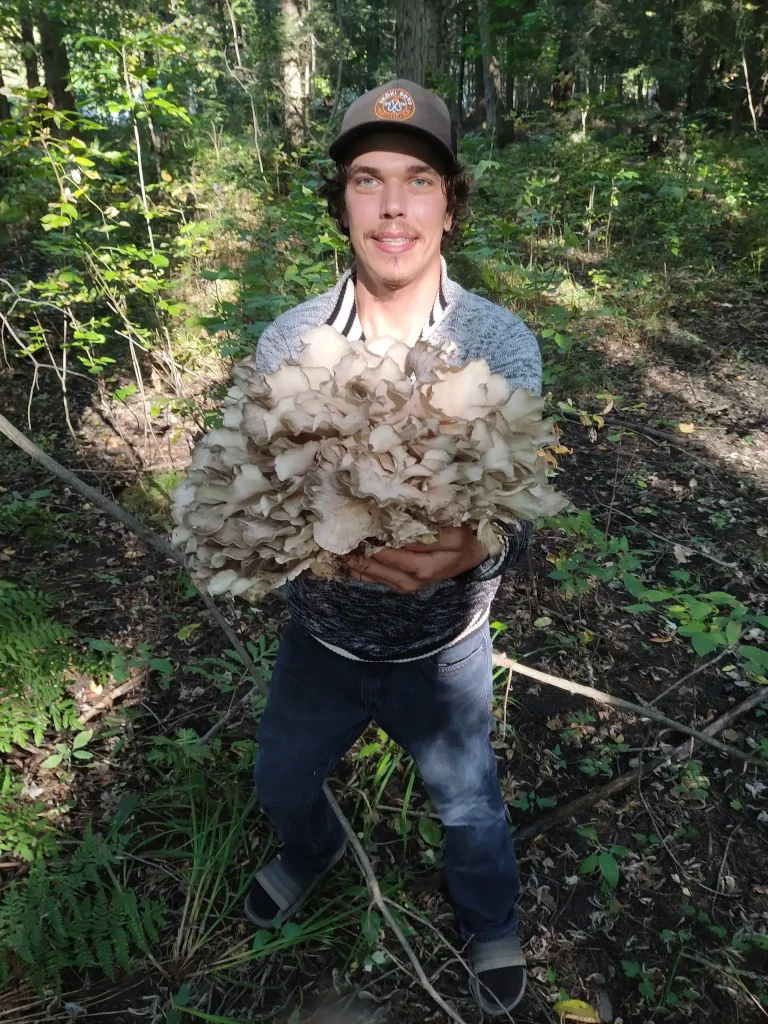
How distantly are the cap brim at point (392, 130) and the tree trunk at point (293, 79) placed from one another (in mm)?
10791

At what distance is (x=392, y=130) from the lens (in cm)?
194

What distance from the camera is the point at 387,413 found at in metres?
1.40

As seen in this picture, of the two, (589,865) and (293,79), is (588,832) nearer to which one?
(589,865)

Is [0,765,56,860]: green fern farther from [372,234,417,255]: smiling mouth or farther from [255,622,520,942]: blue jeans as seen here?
[372,234,417,255]: smiling mouth

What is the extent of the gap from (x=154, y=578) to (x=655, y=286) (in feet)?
Result: 23.5

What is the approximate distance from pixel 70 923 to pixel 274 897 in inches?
27.9

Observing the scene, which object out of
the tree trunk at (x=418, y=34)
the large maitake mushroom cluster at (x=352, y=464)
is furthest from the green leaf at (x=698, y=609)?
the tree trunk at (x=418, y=34)

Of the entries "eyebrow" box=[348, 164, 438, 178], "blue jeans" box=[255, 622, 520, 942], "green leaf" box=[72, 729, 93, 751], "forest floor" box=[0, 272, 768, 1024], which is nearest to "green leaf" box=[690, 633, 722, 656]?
"forest floor" box=[0, 272, 768, 1024]

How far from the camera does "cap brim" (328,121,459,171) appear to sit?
190cm

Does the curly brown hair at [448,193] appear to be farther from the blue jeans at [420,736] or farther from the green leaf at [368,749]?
the green leaf at [368,749]

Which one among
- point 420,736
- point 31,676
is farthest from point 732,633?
point 31,676

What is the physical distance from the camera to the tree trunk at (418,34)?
680 centimetres

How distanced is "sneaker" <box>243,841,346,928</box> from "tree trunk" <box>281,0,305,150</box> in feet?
38.8

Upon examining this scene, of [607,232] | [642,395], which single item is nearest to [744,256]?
[607,232]
